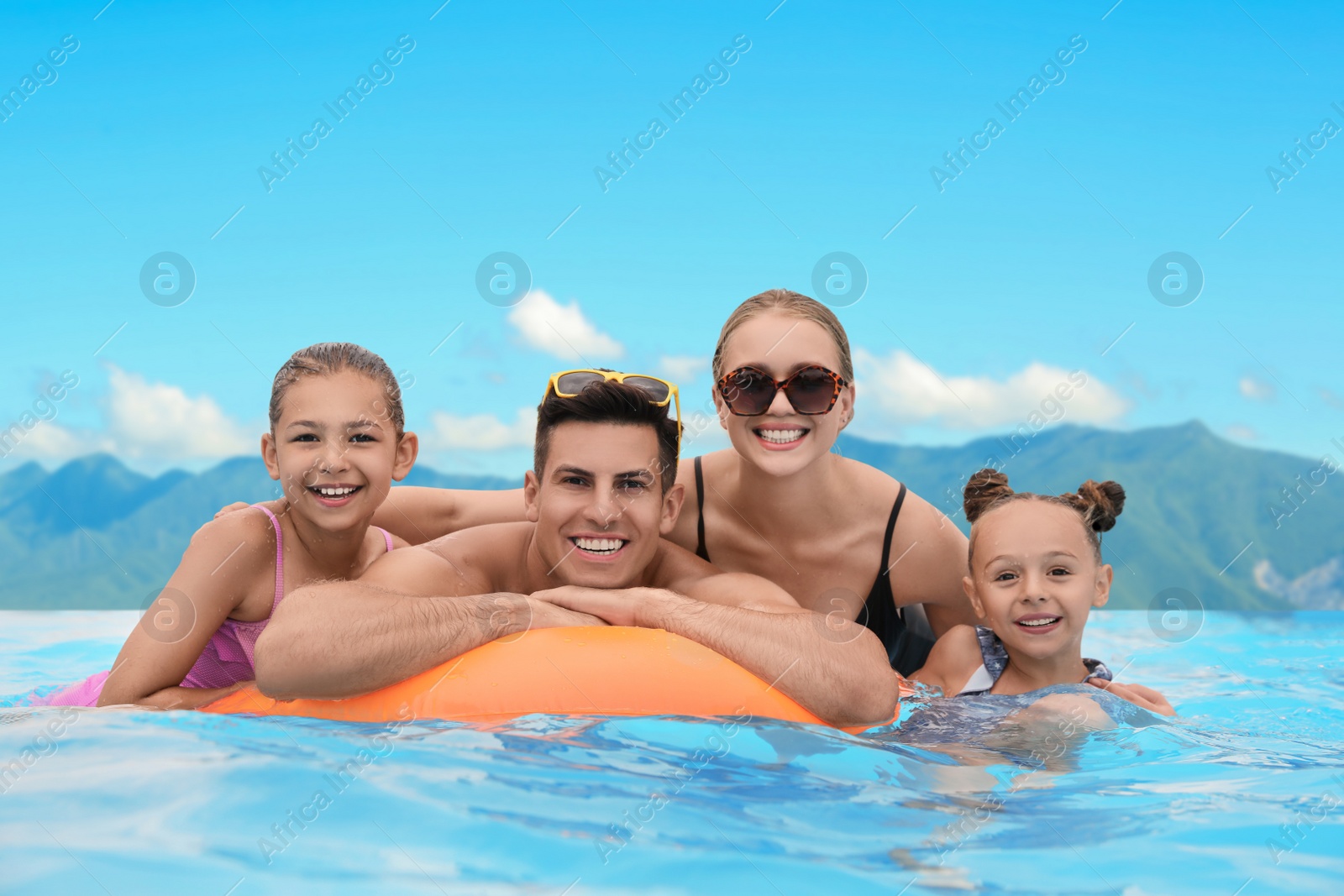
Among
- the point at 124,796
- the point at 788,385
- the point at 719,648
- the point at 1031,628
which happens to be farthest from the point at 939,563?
the point at 124,796

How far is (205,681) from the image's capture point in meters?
4.57

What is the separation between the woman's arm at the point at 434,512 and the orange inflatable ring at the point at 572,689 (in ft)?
6.65

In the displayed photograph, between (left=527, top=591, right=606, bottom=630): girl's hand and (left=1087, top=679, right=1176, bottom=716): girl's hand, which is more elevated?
(left=1087, top=679, right=1176, bottom=716): girl's hand

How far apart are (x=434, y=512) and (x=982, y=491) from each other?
307 cm

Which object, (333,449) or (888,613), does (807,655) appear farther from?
(333,449)

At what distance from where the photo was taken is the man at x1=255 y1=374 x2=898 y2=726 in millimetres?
3717

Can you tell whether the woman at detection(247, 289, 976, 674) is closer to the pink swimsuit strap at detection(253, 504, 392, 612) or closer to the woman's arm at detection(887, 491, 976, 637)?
the woman's arm at detection(887, 491, 976, 637)

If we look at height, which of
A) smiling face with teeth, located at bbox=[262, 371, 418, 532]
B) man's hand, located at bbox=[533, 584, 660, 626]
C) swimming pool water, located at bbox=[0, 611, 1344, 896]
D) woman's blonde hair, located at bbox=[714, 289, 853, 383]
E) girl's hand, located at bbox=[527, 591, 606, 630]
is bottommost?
swimming pool water, located at bbox=[0, 611, 1344, 896]

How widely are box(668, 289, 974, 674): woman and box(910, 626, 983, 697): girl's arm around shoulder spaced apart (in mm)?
355

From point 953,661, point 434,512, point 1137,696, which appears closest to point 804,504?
point 953,661

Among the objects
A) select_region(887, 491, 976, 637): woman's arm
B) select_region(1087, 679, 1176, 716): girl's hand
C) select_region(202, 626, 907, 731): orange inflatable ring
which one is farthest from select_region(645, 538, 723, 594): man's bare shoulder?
select_region(1087, 679, 1176, 716): girl's hand

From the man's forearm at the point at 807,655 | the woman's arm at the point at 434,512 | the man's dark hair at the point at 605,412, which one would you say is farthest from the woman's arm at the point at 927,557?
the woman's arm at the point at 434,512

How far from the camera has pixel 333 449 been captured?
172 inches

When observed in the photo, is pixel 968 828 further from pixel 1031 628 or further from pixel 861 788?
pixel 1031 628
